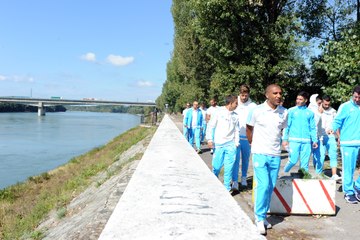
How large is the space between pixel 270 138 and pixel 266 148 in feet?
0.48

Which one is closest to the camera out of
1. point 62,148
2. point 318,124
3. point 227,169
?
point 227,169

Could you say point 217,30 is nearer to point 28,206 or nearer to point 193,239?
point 28,206

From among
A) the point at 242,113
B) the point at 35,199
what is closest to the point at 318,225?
the point at 242,113

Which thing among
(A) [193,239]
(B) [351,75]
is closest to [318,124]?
(B) [351,75]

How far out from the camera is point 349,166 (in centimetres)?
661

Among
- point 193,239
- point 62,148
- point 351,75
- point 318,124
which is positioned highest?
point 351,75

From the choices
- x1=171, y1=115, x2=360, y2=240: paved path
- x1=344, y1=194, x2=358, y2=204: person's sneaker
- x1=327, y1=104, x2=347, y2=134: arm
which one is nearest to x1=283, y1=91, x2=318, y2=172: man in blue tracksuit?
x1=327, y1=104, x2=347, y2=134: arm

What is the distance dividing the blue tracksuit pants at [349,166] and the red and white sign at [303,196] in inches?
41.9

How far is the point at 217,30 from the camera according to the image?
15.3m

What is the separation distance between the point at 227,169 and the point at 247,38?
386 inches

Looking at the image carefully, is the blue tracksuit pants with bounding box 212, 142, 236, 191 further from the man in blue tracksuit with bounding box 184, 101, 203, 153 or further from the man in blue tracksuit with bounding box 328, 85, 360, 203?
the man in blue tracksuit with bounding box 184, 101, 203, 153

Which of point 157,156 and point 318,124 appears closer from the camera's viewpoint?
point 157,156

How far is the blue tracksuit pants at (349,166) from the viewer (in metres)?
6.58

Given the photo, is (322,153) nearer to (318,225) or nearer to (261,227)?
(318,225)
